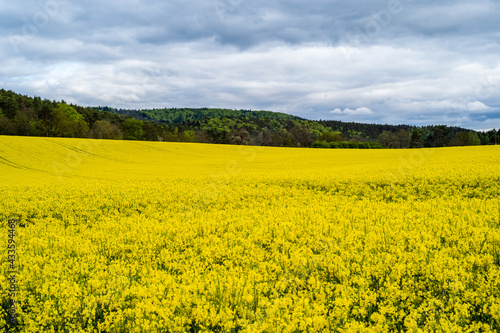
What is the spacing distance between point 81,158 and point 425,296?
3865 cm

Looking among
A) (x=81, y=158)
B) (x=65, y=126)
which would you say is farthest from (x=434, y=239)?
(x=65, y=126)

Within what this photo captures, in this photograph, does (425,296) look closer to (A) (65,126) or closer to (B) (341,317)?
(B) (341,317)

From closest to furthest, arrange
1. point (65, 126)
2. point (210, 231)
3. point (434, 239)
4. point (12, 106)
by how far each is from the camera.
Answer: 1. point (434, 239)
2. point (210, 231)
3. point (65, 126)
4. point (12, 106)

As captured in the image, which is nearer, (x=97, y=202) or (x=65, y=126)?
(x=97, y=202)

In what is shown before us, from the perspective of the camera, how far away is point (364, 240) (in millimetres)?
6973

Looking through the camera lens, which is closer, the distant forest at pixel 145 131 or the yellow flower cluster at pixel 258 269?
the yellow flower cluster at pixel 258 269

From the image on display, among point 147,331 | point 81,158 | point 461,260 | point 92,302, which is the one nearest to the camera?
point 147,331

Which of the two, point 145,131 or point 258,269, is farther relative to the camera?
point 145,131

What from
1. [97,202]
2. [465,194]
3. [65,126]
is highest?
[65,126]

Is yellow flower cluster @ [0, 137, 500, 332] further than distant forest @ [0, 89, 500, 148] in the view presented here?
No

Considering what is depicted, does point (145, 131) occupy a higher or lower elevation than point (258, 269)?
higher

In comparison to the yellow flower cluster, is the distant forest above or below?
above

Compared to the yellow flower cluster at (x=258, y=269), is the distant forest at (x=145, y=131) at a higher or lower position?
higher

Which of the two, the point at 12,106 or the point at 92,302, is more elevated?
the point at 12,106
